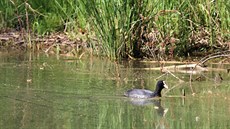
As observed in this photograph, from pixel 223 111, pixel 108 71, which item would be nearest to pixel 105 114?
pixel 223 111

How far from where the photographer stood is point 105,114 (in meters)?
5.72

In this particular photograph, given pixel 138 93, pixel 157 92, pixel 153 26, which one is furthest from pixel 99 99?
pixel 153 26

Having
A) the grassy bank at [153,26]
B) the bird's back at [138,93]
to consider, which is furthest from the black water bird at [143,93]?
the grassy bank at [153,26]

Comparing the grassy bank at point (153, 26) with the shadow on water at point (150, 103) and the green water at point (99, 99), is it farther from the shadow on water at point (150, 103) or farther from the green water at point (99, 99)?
the shadow on water at point (150, 103)

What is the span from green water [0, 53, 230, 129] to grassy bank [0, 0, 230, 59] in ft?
1.08

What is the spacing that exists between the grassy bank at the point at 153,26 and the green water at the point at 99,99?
33cm

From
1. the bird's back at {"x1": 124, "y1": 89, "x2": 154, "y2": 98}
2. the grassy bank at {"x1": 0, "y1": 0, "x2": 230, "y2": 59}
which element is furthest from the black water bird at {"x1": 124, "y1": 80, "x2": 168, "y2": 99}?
the grassy bank at {"x1": 0, "y1": 0, "x2": 230, "y2": 59}

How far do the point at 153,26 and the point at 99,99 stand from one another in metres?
2.86

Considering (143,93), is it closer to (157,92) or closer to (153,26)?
(157,92)

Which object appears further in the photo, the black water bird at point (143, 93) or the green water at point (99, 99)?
the black water bird at point (143, 93)

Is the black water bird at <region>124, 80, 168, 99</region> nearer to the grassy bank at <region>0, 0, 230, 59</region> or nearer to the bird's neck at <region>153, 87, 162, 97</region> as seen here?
the bird's neck at <region>153, 87, 162, 97</region>

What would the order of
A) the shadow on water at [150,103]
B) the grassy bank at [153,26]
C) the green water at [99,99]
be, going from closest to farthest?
the green water at [99,99] < the shadow on water at [150,103] < the grassy bank at [153,26]

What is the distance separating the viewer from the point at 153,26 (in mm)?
9016

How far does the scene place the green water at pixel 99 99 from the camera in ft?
17.8
